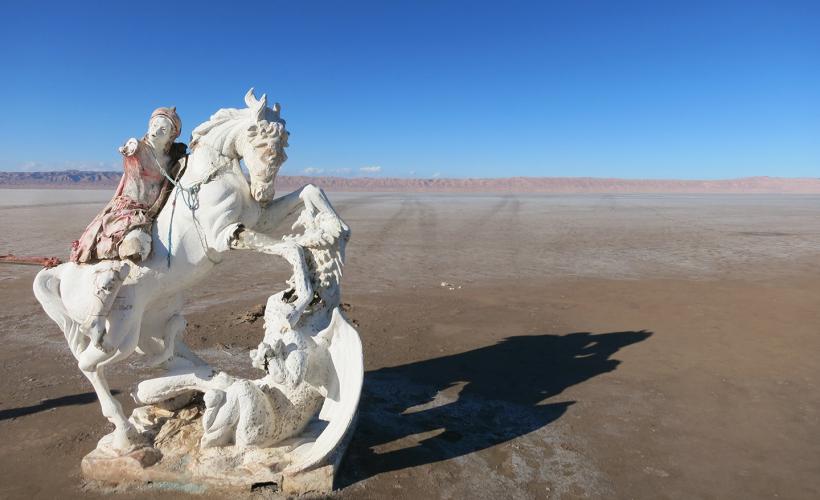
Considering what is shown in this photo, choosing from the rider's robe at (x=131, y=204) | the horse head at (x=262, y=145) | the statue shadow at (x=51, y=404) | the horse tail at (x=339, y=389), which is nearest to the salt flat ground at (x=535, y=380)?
the statue shadow at (x=51, y=404)

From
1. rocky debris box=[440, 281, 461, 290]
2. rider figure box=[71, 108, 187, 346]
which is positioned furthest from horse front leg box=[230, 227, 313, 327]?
rocky debris box=[440, 281, 461, 290]

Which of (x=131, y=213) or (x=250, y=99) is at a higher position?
(x=250, y=99)

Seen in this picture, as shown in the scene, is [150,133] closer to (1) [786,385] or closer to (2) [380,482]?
(2) [380,482]

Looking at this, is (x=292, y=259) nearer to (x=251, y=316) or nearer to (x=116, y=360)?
(x=116, y=360)

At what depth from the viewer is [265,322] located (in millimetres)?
3496

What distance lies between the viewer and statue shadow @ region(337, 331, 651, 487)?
4.18 meters

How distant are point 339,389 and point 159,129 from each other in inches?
82.4

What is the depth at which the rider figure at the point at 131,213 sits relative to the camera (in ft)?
10.8

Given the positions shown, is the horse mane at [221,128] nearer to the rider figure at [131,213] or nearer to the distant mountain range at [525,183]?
the rider figure at [131,213]

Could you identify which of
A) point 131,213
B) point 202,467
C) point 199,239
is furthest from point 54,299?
point 202,467

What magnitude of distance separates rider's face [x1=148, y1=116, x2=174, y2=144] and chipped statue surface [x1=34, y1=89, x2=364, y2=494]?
11 millimetres

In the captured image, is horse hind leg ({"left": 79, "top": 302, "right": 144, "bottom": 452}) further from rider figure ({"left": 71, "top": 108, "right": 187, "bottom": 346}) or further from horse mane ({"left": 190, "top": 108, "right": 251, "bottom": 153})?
horse mane ({"left": 190, "top": 108, "right": 251, "bottom": 153})

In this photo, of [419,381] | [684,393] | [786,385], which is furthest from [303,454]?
[786,385]

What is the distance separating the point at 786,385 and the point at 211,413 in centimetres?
545
